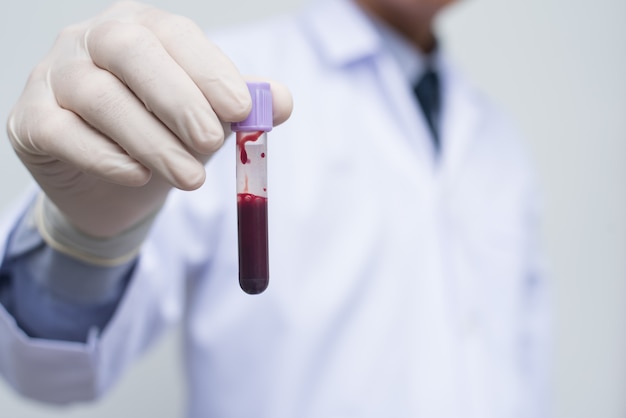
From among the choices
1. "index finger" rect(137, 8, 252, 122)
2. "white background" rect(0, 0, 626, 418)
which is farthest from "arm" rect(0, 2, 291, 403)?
"white background" rect(0, 0, 626, 418)

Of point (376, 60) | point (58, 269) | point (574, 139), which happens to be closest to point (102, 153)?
point (58, 269)

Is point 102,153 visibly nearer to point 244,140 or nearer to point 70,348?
point 244,140

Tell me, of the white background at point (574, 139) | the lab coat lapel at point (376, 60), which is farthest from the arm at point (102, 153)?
the white background at point (574, 139)

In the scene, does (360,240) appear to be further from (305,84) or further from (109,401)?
(109,401)

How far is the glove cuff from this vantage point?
51 centimetres

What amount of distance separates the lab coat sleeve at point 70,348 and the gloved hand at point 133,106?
0.16 m

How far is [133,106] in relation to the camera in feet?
1.34

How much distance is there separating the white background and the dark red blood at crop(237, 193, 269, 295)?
32.3 inches

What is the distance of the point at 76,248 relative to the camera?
0.52 metres

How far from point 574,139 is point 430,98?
41 cm

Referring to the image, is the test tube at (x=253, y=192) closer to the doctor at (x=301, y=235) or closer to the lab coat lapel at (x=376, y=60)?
the doctor at (x=301, y=235)

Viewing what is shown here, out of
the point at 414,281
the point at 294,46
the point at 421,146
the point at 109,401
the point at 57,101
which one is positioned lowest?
the point at 109,401

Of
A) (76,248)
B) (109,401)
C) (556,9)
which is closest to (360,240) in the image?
(76,248)

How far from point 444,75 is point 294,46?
0.27 meters
